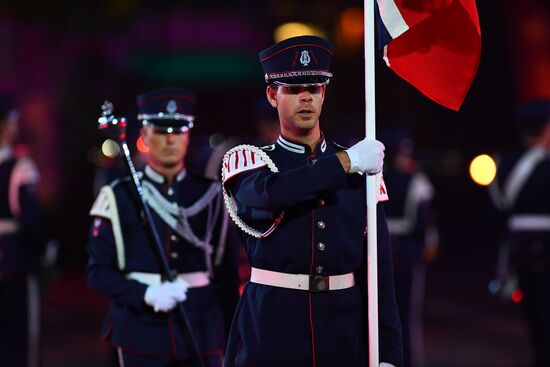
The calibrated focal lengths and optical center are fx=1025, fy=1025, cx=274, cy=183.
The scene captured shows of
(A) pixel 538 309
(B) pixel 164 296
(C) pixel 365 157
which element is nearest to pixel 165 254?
(B) pixel 164 296

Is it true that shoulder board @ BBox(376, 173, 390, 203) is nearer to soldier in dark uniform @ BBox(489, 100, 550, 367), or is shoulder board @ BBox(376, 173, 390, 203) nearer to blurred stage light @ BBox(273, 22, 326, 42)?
soldier in dark uniform @ BBox(489, 100, 550, 367)

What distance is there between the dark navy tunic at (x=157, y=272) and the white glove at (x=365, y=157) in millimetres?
1708

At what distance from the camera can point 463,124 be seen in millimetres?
15820

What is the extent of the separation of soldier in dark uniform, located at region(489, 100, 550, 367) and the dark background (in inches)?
258

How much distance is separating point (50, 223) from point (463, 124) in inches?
254

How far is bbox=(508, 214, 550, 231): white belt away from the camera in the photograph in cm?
709

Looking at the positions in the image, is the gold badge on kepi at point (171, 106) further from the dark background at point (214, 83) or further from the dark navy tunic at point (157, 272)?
the dark background at point (214, 83)

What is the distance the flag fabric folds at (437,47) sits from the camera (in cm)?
388

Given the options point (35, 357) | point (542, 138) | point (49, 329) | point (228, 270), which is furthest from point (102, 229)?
point (49, 329)

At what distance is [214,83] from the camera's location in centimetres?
1580

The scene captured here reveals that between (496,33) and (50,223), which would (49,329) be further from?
(496,33)

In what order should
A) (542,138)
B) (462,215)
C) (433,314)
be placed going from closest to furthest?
(542,138) < (433,314) < (462,215)

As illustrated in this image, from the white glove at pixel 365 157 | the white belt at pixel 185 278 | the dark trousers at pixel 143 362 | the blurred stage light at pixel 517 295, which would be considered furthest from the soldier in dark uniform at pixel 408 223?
the white glove at pixel 365 157

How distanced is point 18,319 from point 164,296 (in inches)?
116
